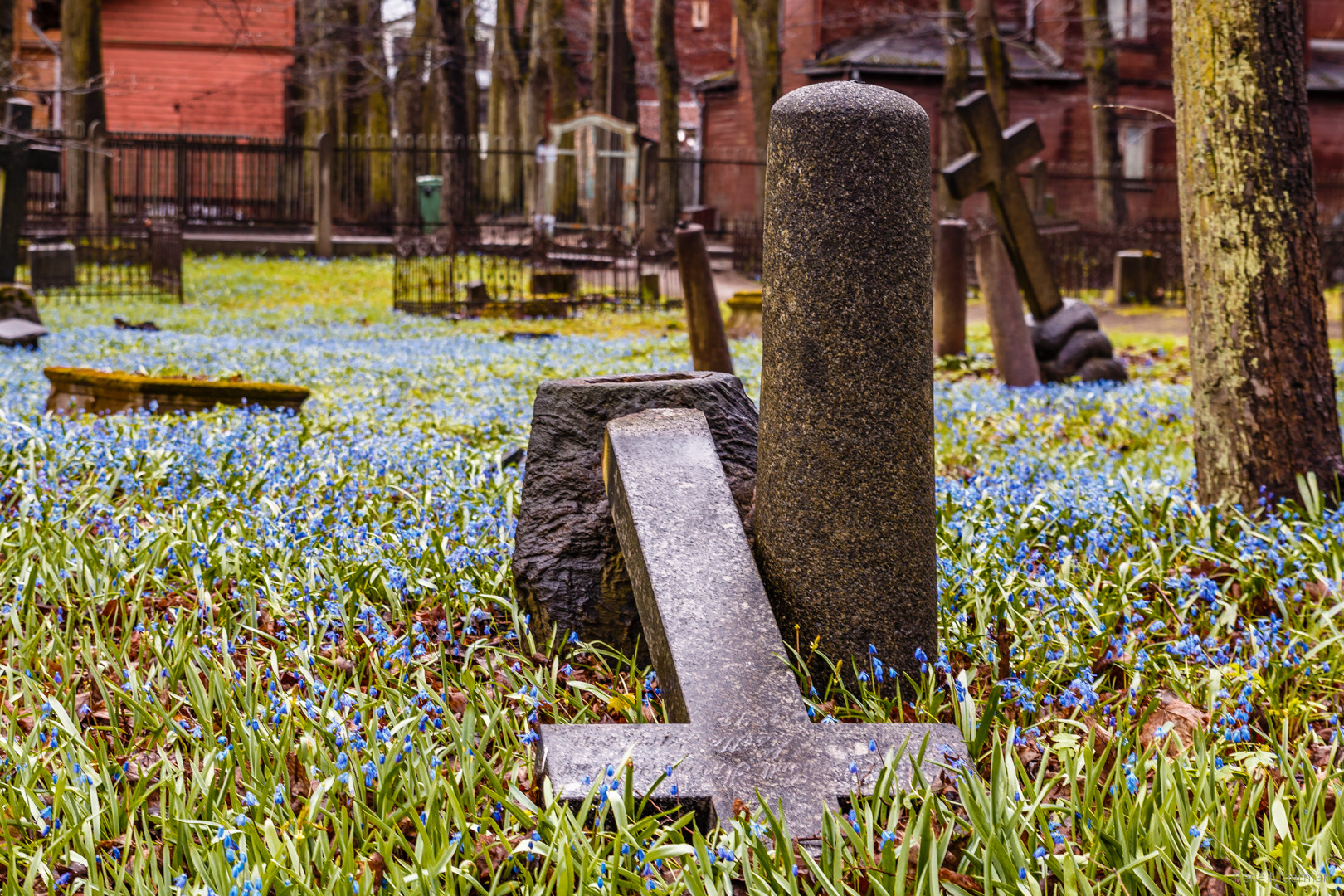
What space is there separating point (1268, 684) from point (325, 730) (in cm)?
240

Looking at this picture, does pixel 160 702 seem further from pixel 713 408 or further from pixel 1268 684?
pixel 1268 684

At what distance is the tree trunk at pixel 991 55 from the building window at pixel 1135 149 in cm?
875

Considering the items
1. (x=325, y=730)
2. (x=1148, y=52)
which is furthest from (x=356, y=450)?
(x=1148, y=52)

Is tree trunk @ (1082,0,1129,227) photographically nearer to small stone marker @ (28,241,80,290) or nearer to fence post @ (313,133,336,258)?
fence post @ (313,133,336,258)

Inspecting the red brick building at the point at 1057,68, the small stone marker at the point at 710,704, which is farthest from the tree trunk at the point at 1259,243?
the red brick building at the point at 1057,68

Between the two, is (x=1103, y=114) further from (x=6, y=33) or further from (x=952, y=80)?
(x=6, y=33)

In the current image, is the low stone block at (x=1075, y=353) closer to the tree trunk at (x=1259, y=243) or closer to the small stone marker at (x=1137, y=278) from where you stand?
the tree trunk at (x=1259, y=243)

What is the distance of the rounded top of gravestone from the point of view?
2.72m

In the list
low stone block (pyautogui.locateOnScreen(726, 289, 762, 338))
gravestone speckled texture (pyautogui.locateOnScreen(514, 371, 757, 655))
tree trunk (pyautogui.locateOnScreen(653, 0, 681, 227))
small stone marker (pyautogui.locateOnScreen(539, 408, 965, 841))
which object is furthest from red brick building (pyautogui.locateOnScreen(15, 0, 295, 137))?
small stone marker (pyautogui.locateOnScreen(539, 408, 965, 841))

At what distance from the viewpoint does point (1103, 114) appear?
26.1 meters

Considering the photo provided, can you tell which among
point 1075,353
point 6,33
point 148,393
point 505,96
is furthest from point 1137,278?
point 505,96

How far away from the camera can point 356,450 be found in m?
5.73

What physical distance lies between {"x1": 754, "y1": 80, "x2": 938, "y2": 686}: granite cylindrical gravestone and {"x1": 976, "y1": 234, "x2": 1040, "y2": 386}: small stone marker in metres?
7.53

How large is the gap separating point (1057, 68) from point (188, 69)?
84.9 ft
